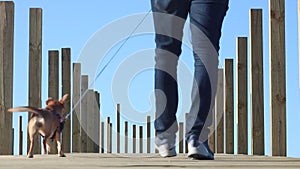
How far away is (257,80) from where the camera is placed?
8.69m

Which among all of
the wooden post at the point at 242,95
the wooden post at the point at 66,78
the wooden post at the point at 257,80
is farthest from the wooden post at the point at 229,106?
the wooden post at the point at 66,78

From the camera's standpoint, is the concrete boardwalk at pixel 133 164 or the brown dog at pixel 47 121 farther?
the brown dog at pixel 47 121

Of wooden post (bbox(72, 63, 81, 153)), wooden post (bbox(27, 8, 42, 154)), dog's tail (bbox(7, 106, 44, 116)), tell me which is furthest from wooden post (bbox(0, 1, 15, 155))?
dog's tail (bbox(7, 106, 44, 116))

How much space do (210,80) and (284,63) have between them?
9.41 ft

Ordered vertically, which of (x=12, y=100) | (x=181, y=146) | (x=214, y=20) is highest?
(x=214, y=20)

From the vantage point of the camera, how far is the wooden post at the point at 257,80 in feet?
28.1

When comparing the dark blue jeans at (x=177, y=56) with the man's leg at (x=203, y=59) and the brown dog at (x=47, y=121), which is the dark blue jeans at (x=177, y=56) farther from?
the brown dog at (x=47, y=121)

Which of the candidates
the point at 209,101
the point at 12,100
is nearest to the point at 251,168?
the point at 209,101

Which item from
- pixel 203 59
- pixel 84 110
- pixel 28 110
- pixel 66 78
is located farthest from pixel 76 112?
pixel 203 59

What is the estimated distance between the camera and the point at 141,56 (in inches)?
247

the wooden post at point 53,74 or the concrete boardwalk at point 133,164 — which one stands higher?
the wooden post at point 53,74

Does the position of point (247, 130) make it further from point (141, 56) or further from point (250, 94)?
point (141, 56)

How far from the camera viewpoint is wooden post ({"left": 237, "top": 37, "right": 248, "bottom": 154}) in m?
9.44

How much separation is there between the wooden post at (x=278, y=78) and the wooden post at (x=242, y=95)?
1.55 m
